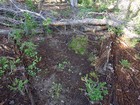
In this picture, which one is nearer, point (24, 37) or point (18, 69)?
point (18, 69)

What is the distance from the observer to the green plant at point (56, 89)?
4.66 m

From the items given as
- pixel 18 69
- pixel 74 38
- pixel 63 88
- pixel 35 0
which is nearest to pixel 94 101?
pixel 63 88

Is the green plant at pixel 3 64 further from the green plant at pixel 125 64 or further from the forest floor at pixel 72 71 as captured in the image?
the green plant at pixel 125 64

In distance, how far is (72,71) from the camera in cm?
533

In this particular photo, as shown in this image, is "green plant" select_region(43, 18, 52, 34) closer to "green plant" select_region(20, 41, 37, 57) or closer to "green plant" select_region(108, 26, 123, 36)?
"green plant" select_region(20, 41, 37, 57)

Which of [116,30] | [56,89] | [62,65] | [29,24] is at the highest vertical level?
[29,24]

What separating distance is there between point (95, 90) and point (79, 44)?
1828mm

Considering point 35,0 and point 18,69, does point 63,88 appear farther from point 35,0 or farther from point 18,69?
point 35,0

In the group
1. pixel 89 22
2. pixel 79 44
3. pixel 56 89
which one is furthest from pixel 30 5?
pixel 56 89

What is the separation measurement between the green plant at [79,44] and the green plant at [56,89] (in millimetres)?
1360

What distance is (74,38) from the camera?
637 centimetres

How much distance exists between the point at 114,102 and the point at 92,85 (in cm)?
60

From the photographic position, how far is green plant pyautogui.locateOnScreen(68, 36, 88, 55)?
235 inches

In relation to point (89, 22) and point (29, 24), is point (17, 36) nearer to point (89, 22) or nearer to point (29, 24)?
point (29, 24)
